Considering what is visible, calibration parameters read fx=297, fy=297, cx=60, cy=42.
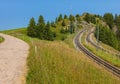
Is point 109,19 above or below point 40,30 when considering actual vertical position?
above

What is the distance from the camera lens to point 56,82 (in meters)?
18.1

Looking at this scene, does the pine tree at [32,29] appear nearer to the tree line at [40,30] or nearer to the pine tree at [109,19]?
the tree line at [40,30]

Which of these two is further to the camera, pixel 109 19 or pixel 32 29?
pixel 109 19

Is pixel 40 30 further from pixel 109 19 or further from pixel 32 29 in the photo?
pixel 109 19

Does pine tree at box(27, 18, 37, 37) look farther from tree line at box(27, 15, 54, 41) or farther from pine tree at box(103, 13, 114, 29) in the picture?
pine tree at box(103, 13, 114, 29)

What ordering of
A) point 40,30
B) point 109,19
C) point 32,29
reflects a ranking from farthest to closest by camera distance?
point 109,19
point 32,29
point 40,30

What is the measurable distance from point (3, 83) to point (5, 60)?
→ 841cm

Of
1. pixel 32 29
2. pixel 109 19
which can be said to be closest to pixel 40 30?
pixel 32 29

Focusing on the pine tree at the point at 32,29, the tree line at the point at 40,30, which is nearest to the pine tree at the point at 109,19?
the tree line at the point at 40,30

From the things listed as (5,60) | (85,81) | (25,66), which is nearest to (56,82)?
(85,81)

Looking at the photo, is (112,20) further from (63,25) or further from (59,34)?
(59,34)

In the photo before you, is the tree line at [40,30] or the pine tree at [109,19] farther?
the pine tree at [109,19]

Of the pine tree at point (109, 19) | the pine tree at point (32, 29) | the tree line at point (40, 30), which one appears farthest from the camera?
the pine tree at point (109, 19)

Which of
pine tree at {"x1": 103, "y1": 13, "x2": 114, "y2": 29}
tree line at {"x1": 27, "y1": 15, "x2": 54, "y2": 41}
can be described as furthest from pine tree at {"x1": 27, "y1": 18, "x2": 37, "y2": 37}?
pine tree at {"x1": 103, "y1": 13, "x2": 114, "y2": 29}
